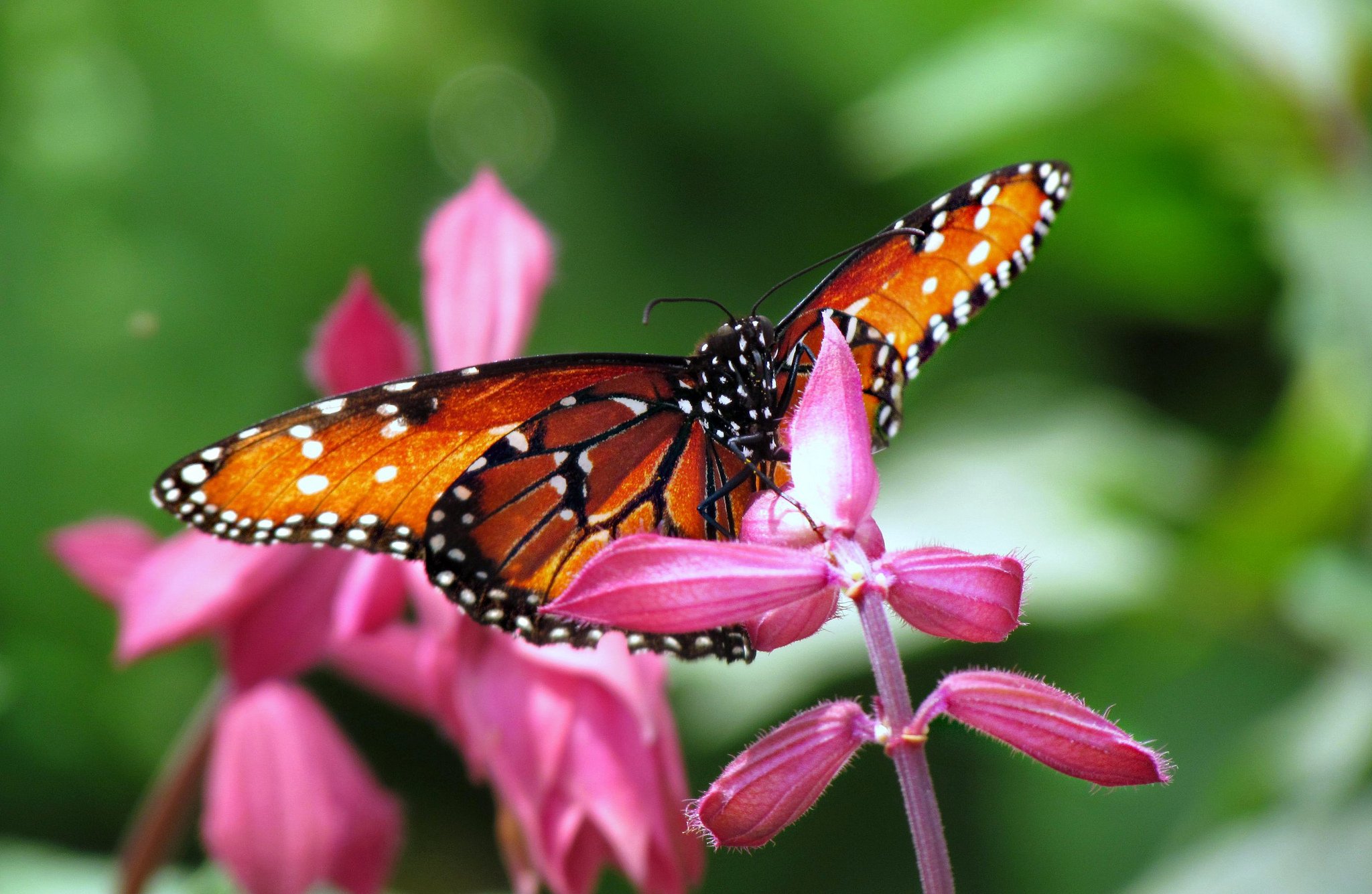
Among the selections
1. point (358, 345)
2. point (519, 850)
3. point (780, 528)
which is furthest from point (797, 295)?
point (780, 528)

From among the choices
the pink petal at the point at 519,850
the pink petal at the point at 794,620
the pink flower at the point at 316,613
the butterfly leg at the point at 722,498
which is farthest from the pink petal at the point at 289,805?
the pink petal at the point at 794,620

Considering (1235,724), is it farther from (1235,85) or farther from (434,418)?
(434,418)

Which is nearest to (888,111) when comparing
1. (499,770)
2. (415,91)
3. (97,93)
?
(415,91)

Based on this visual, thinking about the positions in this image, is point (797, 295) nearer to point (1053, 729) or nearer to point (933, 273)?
point (933, 273)

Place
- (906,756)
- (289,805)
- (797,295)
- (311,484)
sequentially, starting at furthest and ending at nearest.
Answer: (797,295), (289,805), (311,484), (906,756)

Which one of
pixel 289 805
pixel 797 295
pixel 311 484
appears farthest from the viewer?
pixel 797 295

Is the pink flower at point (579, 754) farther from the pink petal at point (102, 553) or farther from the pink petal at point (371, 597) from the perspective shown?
the pink petal at point (102, 553)
